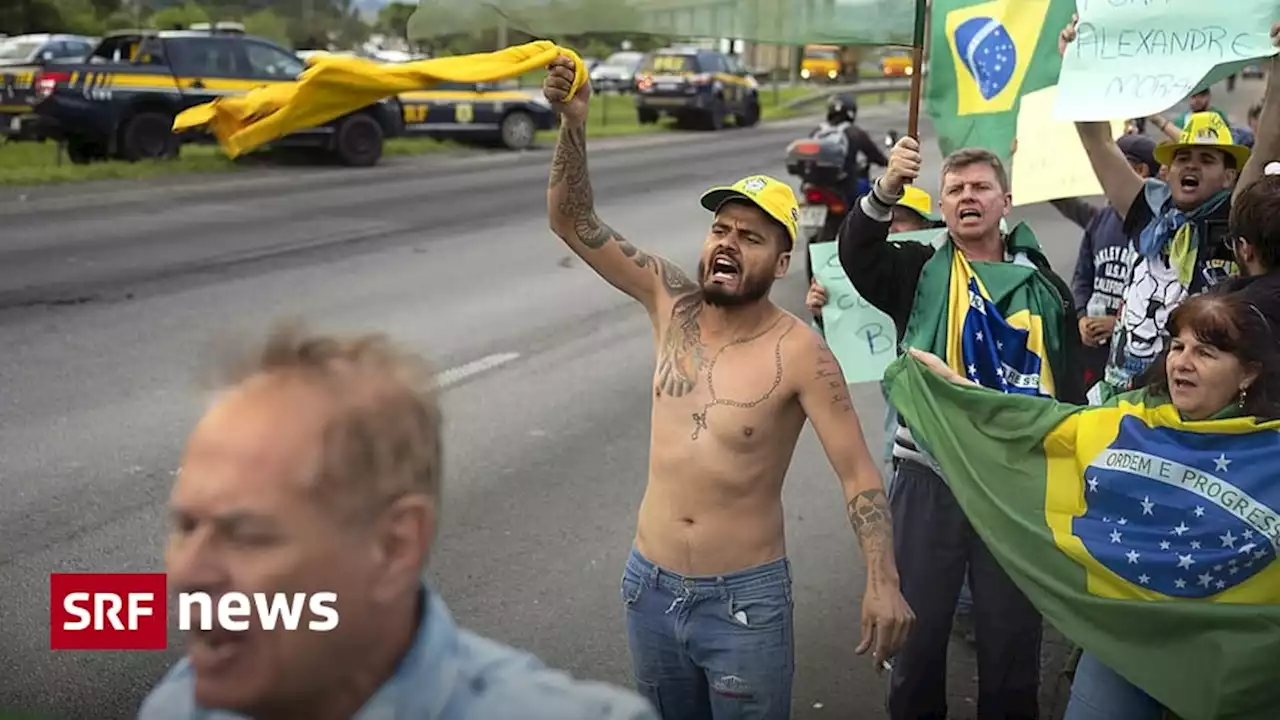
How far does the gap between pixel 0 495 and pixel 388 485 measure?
5214mm

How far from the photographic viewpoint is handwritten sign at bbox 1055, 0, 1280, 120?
408 centimetres

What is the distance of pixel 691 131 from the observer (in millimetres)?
31922

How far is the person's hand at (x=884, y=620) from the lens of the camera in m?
2.97

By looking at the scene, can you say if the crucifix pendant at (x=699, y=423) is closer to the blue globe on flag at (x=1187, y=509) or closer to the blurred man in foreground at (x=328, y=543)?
the blue globe on flag at (x=1187, y=509)

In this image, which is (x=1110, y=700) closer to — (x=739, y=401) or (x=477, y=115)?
(x=739, y=401)

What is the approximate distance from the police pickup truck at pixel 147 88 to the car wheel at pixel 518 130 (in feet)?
14.2

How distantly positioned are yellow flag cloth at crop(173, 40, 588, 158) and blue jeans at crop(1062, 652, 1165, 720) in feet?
6.83

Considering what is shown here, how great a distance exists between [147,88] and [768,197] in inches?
693

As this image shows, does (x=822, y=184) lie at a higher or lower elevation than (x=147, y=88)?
lower

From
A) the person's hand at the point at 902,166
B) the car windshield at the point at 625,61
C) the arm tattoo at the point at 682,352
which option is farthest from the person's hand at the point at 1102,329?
the car windshield at the point at 625,61

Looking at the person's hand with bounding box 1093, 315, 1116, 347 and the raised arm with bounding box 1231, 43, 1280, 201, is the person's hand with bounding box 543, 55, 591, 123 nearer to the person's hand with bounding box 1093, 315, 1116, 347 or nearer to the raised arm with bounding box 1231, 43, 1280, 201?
the raised arm with bounding box 1231, 43, 1280, 201

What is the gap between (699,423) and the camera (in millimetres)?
3227

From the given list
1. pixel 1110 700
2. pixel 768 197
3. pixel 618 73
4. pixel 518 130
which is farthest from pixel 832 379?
pixel 618 73

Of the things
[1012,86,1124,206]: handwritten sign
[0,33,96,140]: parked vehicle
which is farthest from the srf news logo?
[0,33,96,140]: parked vehicle
